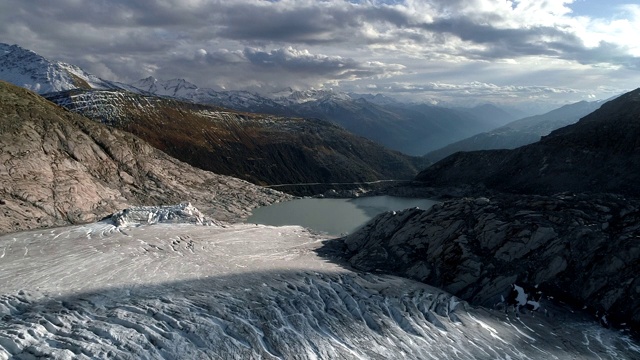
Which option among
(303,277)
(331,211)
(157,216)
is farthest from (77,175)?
(303,277)

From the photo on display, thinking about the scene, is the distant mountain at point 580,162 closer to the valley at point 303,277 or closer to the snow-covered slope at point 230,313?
the valley at point 303,277

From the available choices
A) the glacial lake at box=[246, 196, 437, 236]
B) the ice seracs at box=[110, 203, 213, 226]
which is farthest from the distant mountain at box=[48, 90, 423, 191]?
the ice seracs at box=[110, 203, 213, 226]

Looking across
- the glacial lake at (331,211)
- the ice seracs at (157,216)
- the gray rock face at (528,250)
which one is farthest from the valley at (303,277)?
the glacial lake at (331,211)

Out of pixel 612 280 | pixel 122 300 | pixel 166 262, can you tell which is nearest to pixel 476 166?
pixel 612 280

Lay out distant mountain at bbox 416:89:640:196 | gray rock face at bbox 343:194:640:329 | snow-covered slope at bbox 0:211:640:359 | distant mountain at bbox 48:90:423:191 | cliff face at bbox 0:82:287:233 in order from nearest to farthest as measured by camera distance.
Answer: snow-covered slope at bbox 0:211:640:359, gray rock face at bbox 343:194:640:329, cliff face at bbox 0:82:287:233, distant mountain at bbox 416:89:640:196, distant mountain at bbox 48:90:423:191

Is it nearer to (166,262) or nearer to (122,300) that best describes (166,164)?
(166,262)

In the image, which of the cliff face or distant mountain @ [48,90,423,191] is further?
distant mountain @ [48,90,423,191]

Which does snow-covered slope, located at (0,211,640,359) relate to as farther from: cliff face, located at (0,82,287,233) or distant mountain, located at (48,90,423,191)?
distant mountain, located at (48,90,423,191)

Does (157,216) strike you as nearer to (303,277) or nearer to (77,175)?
(303,277)
